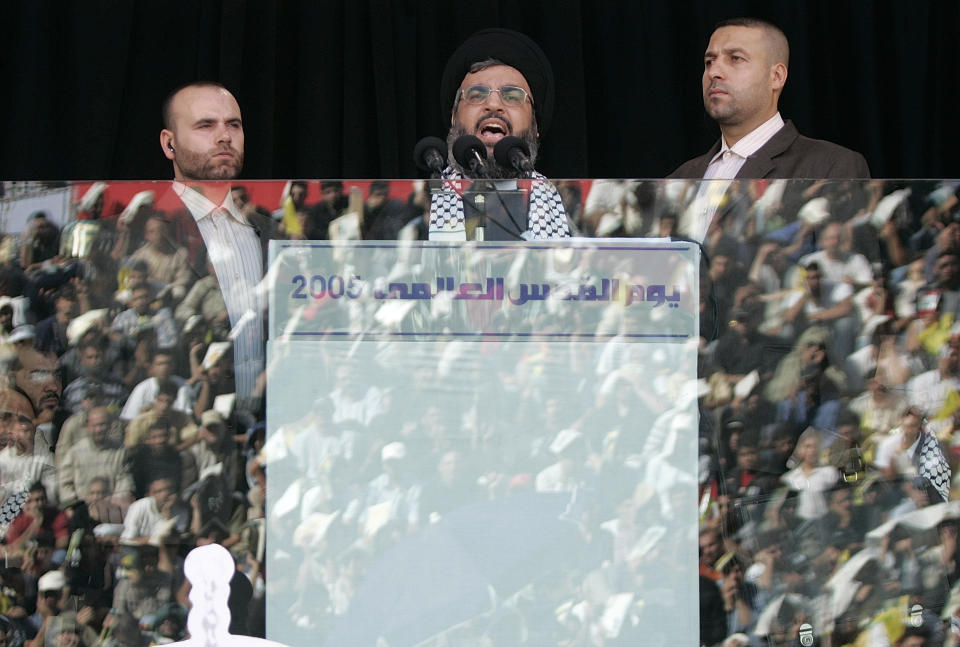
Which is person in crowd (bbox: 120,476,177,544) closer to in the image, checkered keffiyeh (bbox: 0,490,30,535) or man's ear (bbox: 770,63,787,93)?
checkered keffiyeh (bbox: 0,490,30,535)

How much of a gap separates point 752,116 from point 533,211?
51.0 inches

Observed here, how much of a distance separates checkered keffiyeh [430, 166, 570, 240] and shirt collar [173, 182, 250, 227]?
26cm

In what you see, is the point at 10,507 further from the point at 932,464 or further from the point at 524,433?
the point at 932,464

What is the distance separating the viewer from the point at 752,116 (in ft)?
8.70

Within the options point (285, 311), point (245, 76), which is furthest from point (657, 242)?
point (245, 76)

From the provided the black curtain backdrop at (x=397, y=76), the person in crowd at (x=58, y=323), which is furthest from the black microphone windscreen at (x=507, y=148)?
the black curtain backdrop at (x=397, y=76)

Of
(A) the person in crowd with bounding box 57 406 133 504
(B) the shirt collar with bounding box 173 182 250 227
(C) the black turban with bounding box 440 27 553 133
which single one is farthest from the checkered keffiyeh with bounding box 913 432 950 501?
(C) the black turban with bounding box 440 27 553 133

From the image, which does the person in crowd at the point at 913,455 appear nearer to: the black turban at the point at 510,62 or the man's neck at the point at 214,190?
the man's neck at the point at 214,190

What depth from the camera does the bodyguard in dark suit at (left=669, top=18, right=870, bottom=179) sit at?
8.32 ft

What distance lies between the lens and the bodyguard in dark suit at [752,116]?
8.32 feet

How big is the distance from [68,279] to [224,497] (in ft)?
1.22

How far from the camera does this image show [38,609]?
5.07 ft

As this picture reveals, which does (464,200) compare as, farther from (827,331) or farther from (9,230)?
(9,230)

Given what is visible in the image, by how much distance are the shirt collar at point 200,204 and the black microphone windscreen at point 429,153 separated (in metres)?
0.27
